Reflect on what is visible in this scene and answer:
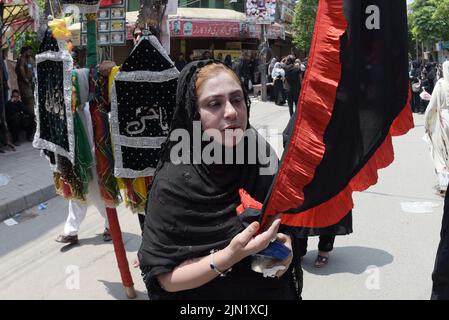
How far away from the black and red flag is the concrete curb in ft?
17.6

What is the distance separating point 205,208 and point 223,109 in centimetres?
32

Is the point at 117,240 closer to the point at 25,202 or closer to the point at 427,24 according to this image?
the point at 25,202

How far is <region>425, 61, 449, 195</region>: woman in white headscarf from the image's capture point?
18.8 feet

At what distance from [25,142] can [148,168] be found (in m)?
7.91

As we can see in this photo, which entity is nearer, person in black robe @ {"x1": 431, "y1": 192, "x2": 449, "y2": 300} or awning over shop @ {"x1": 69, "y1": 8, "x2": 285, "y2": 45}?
person in black robe @ {"x1": 431, "y1": 192, "x2": 449, "y2": 300}

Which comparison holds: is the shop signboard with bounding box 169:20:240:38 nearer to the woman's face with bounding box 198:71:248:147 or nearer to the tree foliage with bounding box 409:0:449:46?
the tree foliage with bounding box 409:0:449:46

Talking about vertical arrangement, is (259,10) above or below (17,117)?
above

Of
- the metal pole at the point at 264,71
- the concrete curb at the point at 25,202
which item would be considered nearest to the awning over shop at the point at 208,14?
the metal pole at the point at 264,71

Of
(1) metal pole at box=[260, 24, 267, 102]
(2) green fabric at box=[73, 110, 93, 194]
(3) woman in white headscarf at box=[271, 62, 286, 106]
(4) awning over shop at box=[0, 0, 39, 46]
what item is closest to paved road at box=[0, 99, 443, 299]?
(2) green fabric at box=[73, 110, 93, 194]

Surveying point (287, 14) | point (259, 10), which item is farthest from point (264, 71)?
point (287, 14)

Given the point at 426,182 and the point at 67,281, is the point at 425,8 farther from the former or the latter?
the point at 67,281

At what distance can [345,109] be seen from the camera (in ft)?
4.01

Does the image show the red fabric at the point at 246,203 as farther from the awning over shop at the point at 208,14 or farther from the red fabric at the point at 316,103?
the awning over shop at the point at 208,14

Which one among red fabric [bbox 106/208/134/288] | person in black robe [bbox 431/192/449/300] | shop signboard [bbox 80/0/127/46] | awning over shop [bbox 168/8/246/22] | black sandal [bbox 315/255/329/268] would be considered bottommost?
black sandal [bbox 315/255/329/268]
